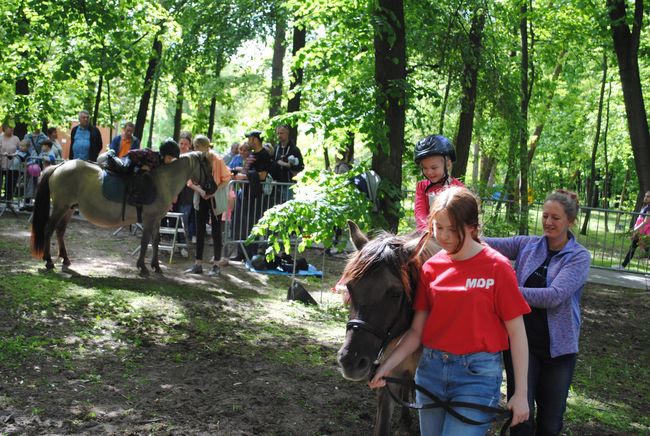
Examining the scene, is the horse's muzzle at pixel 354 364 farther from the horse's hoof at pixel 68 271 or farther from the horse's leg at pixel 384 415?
the horse's hoof at pixel 68 271

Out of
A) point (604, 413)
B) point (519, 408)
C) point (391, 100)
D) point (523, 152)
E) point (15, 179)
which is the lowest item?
point (604, 413)

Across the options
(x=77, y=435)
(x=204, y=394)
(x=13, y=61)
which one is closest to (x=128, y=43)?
(x=13, y=61)

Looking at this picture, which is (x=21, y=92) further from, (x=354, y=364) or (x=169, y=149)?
(x=354, y=364)

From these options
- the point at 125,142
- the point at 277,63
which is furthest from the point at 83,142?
the point at 277,63

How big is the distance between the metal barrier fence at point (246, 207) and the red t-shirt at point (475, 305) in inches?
353

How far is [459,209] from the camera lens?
2969 mm

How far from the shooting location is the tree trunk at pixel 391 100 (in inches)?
328

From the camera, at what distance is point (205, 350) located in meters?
6.76

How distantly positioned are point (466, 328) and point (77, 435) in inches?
116

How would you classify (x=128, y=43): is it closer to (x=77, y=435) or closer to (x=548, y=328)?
(x=77, y=435)

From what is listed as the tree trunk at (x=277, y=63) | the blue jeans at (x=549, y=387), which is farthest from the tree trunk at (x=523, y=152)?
the blue jeans at (x=549, y=387)

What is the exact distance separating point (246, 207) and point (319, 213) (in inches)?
176

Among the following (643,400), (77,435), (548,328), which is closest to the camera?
(548,328)

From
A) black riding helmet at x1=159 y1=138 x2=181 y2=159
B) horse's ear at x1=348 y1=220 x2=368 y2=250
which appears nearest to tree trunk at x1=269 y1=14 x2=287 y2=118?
black riding helmet at x1=159 y1=138 x2=181 y2=159
